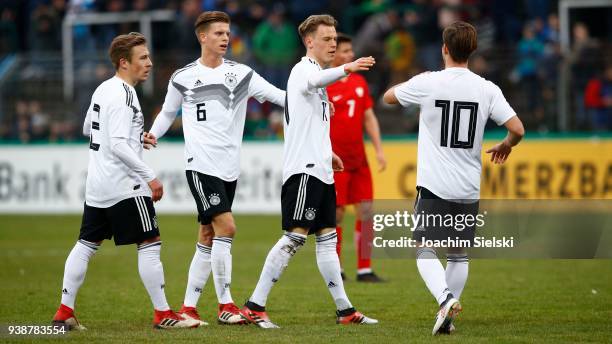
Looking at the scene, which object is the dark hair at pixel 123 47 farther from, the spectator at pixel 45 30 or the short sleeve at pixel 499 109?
the spectator at pixel 45 30

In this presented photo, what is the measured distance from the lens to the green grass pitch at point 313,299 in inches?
329

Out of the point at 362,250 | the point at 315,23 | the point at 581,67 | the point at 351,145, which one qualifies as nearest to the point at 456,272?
the point at 315,23

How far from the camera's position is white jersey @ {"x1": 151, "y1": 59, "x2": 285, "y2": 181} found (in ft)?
29.9

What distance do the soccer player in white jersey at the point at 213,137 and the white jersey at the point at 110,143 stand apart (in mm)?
438

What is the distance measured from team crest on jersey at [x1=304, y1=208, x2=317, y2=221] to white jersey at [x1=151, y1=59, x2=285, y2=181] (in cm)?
81

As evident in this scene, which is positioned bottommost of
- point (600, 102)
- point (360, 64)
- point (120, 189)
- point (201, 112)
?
point (120, 189)

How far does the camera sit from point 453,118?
327 inches

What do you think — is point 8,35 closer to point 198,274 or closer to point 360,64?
point 198,274

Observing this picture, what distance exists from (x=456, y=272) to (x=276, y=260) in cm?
151

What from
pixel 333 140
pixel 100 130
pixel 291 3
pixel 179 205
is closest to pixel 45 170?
pixel 179 205

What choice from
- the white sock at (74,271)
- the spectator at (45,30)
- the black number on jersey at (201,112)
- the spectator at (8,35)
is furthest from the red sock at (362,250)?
the spectator at (8,35)

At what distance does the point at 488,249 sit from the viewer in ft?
28.9

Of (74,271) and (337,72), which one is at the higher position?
(337,72)

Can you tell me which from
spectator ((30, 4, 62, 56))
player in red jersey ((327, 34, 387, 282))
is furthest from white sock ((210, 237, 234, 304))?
spectator ((30, 4, 62, 56))
